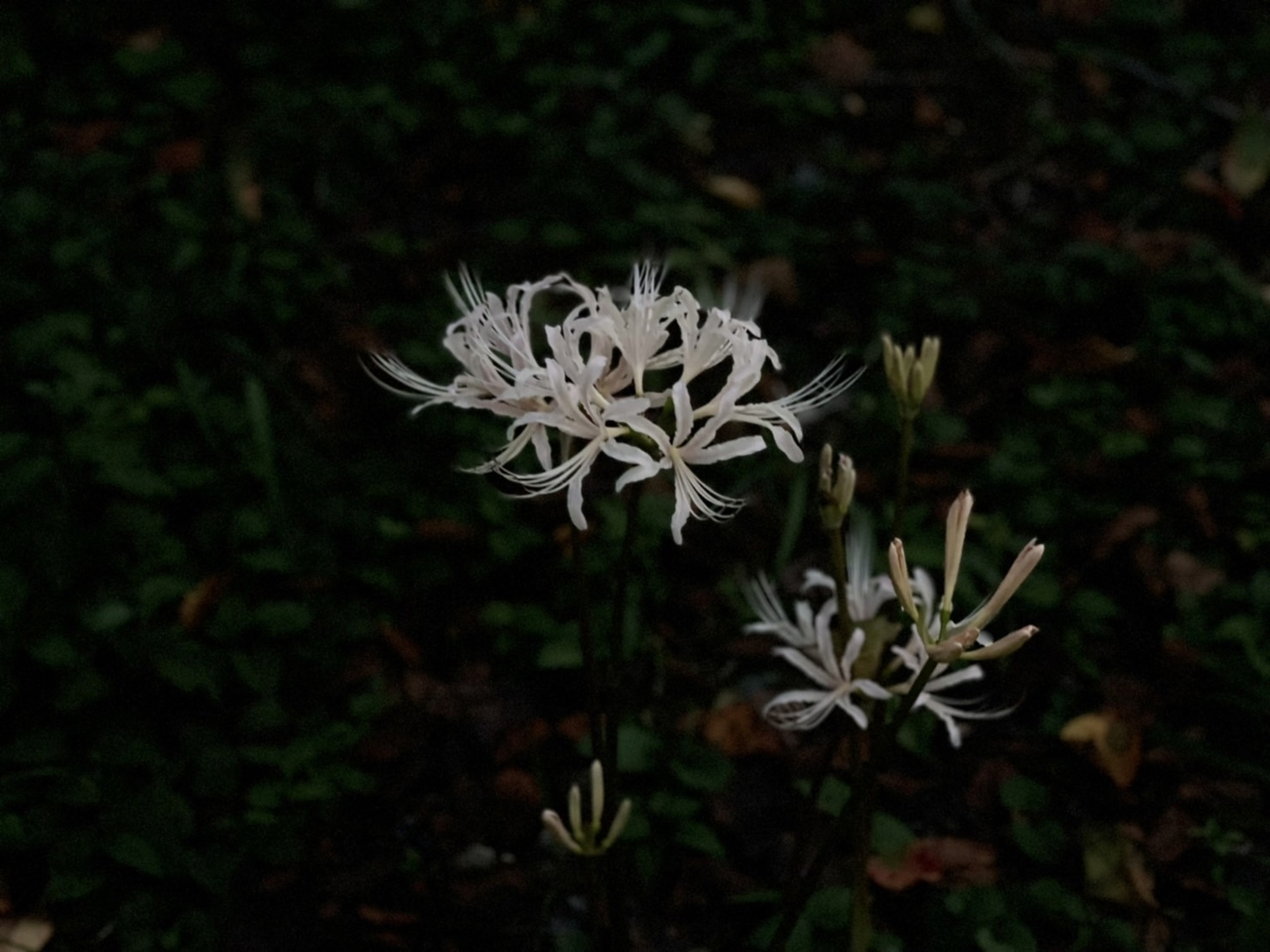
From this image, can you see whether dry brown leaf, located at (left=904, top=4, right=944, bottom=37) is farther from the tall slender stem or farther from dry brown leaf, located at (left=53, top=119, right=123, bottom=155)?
the tall slender stem

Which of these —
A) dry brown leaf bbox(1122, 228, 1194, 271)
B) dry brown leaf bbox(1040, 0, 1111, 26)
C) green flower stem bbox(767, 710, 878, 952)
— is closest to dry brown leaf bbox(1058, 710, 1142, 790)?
green flower stem bbox(767, 710, 878, 952)

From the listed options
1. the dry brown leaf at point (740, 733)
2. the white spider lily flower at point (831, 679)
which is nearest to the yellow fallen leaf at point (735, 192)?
the dry brown leaf at point (740, 733)

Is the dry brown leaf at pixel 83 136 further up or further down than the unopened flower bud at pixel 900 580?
further down

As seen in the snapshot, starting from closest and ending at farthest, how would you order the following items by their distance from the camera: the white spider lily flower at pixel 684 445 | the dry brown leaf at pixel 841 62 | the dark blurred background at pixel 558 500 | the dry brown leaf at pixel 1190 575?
1. the white spider lily flower at pixel 684 445
2. the dark blurred background at pixel 558 500
3. the dry brown leaf at pixel 1190 575
4. the dry brown leaf at pixel 841 62

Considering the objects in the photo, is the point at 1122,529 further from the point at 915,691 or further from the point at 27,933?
the point at 27,933

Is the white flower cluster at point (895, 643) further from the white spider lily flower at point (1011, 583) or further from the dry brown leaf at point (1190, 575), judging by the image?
the dry brown leaf at point (1190, 575)

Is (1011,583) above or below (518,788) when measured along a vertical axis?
above

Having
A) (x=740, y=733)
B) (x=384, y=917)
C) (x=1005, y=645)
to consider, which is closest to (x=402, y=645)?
(x=384, y=917)
